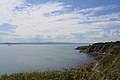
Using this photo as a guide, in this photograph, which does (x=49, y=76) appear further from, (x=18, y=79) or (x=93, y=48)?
(x=93, y=48)

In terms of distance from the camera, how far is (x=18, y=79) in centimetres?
1473

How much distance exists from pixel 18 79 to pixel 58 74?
2.80 m

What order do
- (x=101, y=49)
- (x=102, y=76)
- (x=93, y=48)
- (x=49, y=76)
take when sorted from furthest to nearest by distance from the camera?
(x=93, y=48) < (x=101, y=49) < (x=49, y=76) < (x=102, y=76)

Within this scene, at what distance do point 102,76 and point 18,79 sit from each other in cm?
573

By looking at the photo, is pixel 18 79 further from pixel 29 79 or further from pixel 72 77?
pixel 72 77

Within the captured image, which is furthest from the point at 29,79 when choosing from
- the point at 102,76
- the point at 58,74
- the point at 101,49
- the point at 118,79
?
the point at 101,49

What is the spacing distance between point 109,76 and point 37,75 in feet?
16.8

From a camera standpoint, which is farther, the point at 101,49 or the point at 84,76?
the point at 101,49

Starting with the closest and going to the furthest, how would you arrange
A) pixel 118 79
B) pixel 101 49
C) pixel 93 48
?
pixel 118 79
pixel 101 49
pixel 93 48

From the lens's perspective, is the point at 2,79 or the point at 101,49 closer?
the point at 2,79

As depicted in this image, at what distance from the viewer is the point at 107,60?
64375mm

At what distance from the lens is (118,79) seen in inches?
495

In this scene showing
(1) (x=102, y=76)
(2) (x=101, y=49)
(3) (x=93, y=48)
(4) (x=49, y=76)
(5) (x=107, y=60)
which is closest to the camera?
(1) (x=102, y=76)

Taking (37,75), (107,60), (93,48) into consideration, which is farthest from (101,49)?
(37,75)
